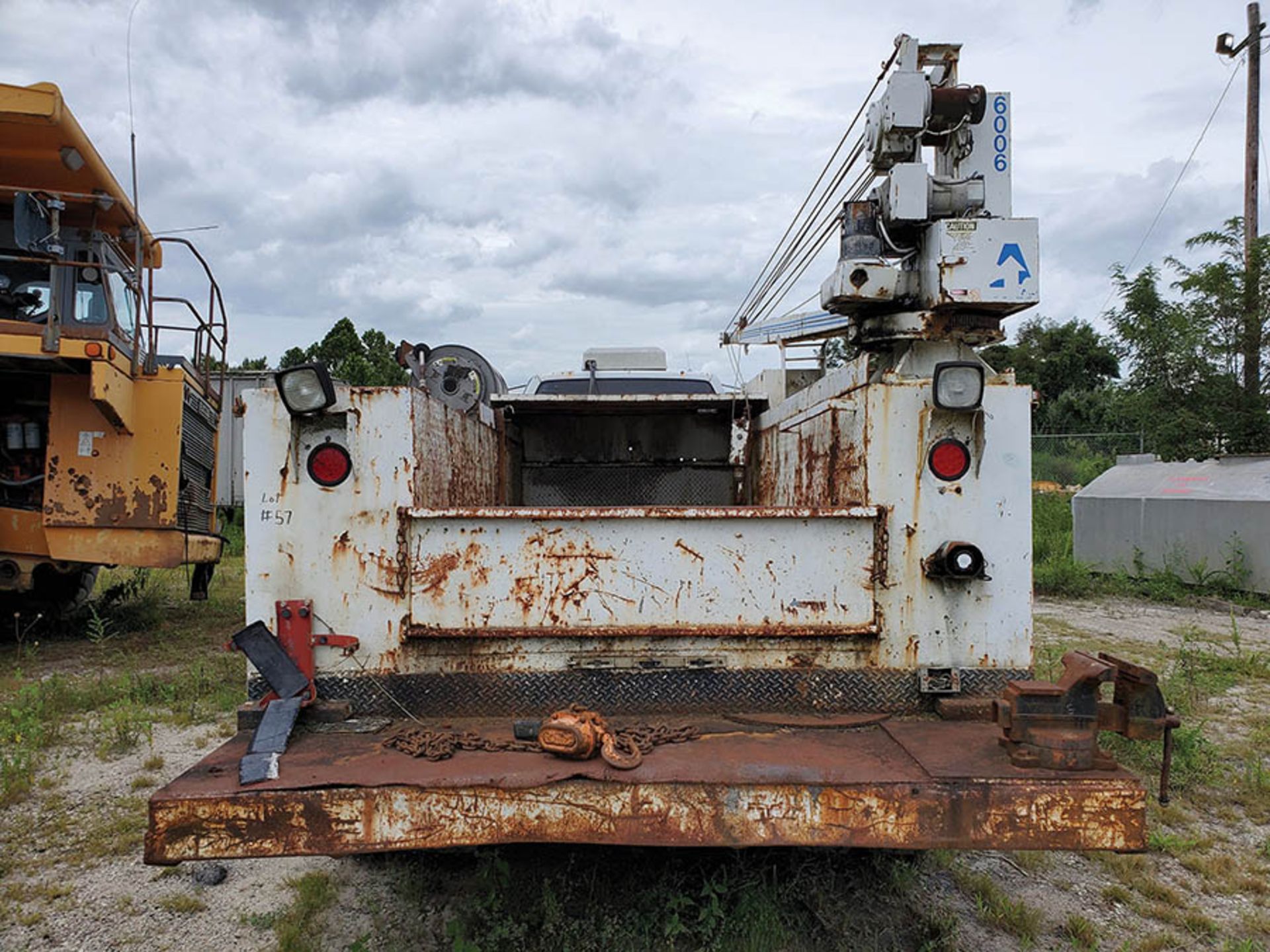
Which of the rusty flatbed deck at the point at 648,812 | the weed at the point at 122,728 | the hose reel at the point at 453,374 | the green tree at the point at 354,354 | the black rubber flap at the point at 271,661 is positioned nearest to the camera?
the rusty flatbed deck at the point at 648,812

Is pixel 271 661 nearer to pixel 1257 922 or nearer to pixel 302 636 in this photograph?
pixel 302 636

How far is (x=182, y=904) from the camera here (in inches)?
122

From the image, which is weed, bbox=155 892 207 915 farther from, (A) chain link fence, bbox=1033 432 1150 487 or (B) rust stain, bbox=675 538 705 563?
(A) chain link fence, bbox=1033 432 1150 487

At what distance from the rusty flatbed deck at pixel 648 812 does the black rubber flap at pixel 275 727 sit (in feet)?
0.54

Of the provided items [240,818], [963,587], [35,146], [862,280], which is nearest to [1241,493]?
[862,280]

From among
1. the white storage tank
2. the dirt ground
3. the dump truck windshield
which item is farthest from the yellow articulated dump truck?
the white storage tank

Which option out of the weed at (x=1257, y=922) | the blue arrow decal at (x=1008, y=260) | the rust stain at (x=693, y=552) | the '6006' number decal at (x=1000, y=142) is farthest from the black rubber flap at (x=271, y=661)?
the '6006' number decal at (x=1000, y=142)

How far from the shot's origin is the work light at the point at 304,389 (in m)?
2.64

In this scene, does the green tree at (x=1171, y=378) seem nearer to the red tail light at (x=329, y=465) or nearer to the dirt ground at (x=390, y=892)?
the dirt ground at (x=390, y=892)

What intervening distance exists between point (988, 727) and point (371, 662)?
1791 mm

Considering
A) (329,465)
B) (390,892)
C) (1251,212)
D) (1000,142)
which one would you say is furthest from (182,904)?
→ (1251,212)

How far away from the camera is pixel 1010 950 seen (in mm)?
2805

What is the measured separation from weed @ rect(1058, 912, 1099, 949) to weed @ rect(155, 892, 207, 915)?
284 cm

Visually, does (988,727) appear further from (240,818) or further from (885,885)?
(240,818)
